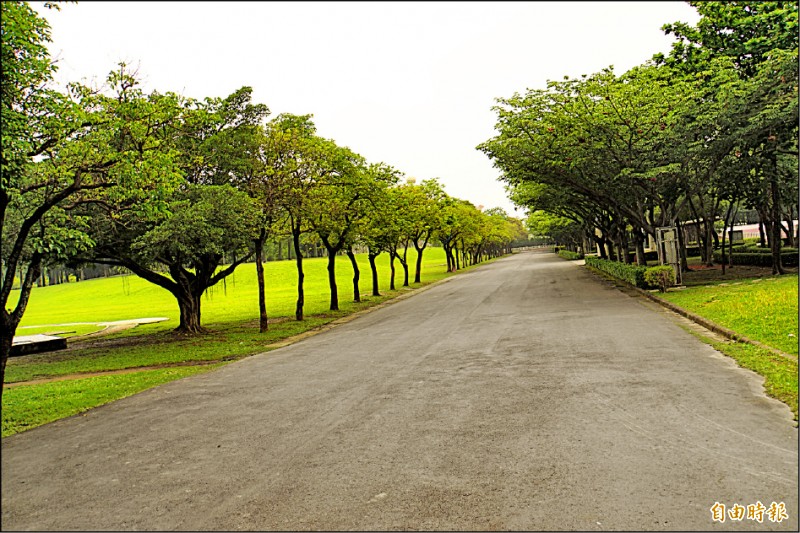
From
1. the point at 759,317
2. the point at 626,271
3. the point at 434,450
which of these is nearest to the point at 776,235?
the point at 626,271

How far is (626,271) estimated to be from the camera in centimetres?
2617

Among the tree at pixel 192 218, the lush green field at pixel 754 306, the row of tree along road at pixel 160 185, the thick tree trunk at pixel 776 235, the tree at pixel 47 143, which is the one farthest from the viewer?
the thick tree trunk at pixel 776 235

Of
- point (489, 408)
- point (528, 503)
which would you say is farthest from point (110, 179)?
point (528, 503)

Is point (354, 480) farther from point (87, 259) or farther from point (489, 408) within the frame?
point (87, 259)

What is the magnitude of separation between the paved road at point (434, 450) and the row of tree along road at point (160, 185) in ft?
11.5

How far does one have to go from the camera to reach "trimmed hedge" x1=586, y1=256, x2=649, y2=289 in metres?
22.2

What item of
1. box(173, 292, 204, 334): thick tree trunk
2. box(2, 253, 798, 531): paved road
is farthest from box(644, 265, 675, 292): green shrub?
box(173, 292, 204, 334): thick tree trunk

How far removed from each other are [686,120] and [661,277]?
18.6 feet

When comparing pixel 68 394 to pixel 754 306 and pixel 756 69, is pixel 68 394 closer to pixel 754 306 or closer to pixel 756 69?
pixel 754 306

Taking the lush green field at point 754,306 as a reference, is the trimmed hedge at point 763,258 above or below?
above

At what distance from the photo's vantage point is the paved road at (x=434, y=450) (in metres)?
4.18

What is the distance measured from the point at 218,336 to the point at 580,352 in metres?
13.3

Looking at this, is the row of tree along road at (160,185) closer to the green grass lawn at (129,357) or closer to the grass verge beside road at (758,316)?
the green grass lawn at (129,357)

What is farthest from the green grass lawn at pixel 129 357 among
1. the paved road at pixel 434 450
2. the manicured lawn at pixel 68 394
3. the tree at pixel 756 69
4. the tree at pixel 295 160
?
the tree at pixel 756 69
